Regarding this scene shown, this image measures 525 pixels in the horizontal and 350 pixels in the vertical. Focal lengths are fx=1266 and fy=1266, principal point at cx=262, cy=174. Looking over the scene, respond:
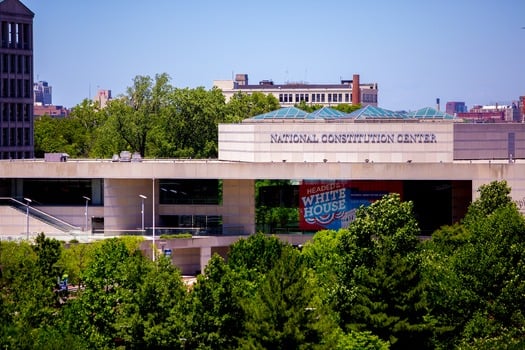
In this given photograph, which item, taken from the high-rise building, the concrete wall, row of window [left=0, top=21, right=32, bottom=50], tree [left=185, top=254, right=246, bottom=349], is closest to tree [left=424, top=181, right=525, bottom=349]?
tree [left=185, top=254, right=246, bottom=349]

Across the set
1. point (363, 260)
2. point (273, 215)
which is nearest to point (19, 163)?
point (273, 215)

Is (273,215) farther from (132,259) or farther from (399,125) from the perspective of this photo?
(132,259)

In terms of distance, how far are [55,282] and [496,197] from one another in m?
32.1

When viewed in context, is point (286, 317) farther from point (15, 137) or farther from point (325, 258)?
point (15, 137)

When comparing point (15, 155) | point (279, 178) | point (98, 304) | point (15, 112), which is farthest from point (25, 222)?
point (15, 112)

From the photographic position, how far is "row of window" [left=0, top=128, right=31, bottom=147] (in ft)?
500

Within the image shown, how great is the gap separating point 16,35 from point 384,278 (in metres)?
97.7

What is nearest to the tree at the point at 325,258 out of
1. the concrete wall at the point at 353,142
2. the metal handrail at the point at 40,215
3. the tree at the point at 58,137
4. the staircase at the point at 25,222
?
the concrete wall at the point at 353,142

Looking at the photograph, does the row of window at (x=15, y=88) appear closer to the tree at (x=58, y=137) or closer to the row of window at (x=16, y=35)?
the row of window at (x=16, y=35)

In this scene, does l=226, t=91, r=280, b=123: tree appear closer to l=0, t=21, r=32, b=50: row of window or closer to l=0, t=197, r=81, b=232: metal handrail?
l=0, t=21, r=32, b=50: row of window

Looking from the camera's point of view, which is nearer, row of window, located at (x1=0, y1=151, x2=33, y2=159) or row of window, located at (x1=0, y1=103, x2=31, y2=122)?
row of window, located at (x1=0, y1=151, x2=33, y2=159)

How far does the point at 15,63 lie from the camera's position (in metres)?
153

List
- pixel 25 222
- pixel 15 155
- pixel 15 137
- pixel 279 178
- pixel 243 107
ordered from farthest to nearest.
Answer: pixel 243 107 → pixel 15 137 → pixel 15 155 → pixel 25 222 → pixel 279 178

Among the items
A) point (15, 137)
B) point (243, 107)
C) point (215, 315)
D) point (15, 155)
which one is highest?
point (243, 107)
